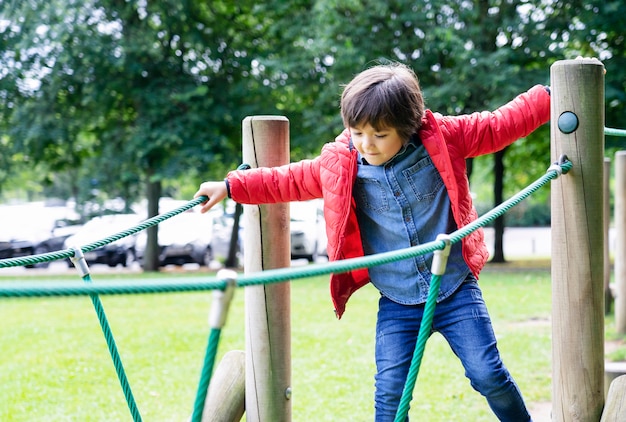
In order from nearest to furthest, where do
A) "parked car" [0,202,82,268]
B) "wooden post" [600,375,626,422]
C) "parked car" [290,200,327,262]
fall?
"wooden post" [600,375,626,422]
"parked car" [290,200,327,262]
"parked car" [0,202,82,268]

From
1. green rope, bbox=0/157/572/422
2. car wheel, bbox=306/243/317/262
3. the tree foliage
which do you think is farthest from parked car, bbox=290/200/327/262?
green rope, bbox=0/157/572/422

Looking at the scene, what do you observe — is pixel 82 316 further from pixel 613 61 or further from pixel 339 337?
pixel 613 61

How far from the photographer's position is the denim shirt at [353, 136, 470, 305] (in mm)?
2457

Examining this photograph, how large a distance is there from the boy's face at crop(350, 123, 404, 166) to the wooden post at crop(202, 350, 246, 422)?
91 cm

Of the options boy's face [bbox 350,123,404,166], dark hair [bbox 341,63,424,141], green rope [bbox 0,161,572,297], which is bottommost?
green rope [bbox 0,161,572,297]

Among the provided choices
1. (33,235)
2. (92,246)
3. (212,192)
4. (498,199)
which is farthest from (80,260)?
(33,235)

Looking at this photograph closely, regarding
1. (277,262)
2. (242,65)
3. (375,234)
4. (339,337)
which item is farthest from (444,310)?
(242,65)

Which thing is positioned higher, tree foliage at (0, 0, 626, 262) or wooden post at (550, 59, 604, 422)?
tree foliage at (0, 0, 626, 262)

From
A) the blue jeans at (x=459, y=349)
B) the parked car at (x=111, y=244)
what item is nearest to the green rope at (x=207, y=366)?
the blue jeans at (x=459, y=349)

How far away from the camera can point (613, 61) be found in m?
13.1

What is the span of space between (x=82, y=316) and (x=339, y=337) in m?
3.53

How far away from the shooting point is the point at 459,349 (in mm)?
2416

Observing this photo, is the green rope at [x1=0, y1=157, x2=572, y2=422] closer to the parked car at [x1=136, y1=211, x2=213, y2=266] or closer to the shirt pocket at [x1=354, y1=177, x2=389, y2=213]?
the shirt pocket at [x1=354, y1=177, x2=389, y2=213]

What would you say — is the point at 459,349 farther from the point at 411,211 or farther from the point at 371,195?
the point at 371,195
